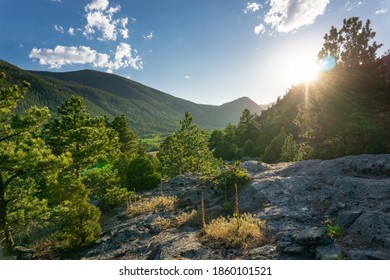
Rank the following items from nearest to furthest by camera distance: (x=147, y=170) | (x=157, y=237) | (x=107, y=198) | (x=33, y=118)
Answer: (x=157, y=237) → (x=33, y=118) → (x=107, y=198) → (x=147, y=170)

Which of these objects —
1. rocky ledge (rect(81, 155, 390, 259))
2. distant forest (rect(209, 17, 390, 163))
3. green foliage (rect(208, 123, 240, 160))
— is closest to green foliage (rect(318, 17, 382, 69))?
distant forest (rect(209, 17, 390, 163))

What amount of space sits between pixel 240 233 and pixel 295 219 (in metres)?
2.27

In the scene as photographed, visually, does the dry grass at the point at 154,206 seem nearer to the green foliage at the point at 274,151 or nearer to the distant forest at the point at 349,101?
the distant forest at the point at 349,101

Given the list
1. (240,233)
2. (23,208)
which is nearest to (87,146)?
(23,208)

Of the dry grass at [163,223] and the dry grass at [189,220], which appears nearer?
the dry grass at [189,220]

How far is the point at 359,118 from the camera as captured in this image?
17906mm

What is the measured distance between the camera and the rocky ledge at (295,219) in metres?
6.57

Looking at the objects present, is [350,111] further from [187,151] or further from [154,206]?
[187,151]

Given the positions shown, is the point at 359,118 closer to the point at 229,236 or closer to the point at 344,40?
the point at 344,40

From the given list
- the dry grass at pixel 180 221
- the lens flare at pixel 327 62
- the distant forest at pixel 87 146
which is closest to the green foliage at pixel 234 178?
the distant forest at pixel 87 146

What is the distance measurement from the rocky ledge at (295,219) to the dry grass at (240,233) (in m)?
0.25

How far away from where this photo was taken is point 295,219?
8797 mm
